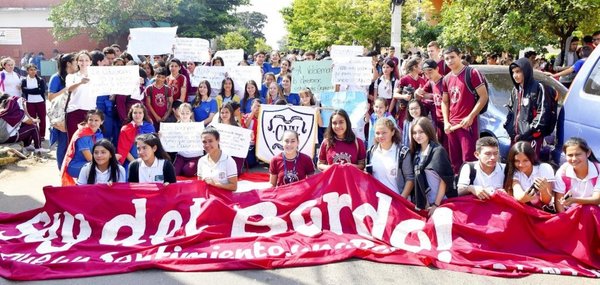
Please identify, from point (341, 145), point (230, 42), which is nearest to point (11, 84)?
point (341, 145)

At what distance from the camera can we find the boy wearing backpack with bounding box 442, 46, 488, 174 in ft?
21.2

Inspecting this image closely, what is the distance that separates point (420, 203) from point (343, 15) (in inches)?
920

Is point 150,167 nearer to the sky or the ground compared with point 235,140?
nearer to the ground

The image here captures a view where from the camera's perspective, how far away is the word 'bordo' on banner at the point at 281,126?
290 inches

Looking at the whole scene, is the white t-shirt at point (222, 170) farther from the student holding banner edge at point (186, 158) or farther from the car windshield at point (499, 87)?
the car windshield at point (499, 87)

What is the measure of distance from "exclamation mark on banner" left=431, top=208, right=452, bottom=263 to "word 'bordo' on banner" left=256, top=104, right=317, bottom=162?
2442mm

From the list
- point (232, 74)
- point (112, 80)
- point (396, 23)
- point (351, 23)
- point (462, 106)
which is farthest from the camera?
point (351, 23)

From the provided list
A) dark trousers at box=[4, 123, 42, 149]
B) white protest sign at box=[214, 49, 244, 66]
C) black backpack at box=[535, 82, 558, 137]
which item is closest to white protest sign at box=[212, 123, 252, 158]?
black backpack at box=[535, 82, 558, 137]

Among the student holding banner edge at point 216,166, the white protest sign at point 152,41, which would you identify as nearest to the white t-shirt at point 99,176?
the student holding banner edge at point 216,166

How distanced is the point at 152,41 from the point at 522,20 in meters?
7.58

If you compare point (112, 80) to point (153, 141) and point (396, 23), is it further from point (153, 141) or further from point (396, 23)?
point (396, 23)

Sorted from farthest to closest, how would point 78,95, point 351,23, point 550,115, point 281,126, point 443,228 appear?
point 351,23, point 78,95, point 281,126, point 550,115, point 443,228

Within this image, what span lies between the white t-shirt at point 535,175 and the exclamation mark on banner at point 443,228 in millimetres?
706

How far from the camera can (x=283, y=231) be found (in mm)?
5410
